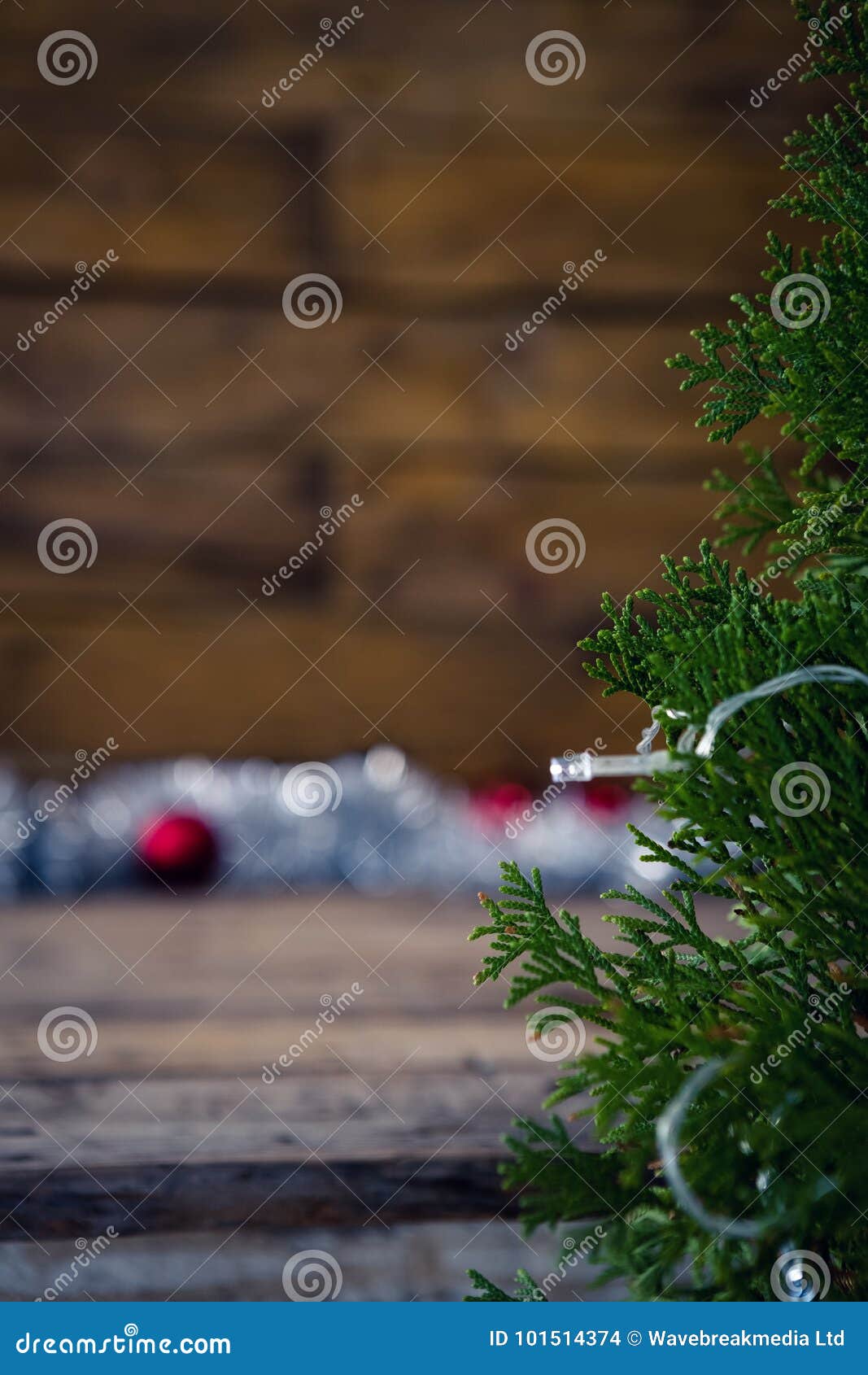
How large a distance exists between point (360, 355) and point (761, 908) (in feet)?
5.25

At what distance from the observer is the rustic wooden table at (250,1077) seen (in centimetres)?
53

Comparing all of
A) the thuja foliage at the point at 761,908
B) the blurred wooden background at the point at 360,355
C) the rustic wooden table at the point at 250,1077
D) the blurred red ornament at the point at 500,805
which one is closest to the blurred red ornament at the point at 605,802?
the blurred red ornament at the point at 500,805

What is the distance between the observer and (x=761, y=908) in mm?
446

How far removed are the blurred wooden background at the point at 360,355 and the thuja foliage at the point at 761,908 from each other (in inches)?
58.1

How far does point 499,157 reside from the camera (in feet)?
6.15

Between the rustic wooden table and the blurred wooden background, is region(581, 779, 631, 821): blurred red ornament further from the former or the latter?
the blurred wooden background

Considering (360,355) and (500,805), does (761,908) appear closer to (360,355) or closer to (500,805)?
(500,805)

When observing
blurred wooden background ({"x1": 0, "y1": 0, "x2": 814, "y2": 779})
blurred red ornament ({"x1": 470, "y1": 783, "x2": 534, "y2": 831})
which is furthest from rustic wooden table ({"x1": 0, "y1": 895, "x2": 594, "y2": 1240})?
blurred wooden background ({"x1": 0, "y1": 0, "x2": 814, "y2": 779})

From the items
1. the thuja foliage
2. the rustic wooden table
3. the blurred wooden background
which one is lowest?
the rustic wooden table

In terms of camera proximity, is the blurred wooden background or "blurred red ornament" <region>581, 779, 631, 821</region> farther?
the blurred wooden background

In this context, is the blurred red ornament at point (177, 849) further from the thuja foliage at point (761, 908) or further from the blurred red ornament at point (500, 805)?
the thuja foliage at point (761, 908)

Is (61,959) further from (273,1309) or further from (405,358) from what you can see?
(405,358)

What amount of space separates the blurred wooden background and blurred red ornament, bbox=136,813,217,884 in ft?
1.92

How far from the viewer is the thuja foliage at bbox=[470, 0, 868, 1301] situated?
334mm
